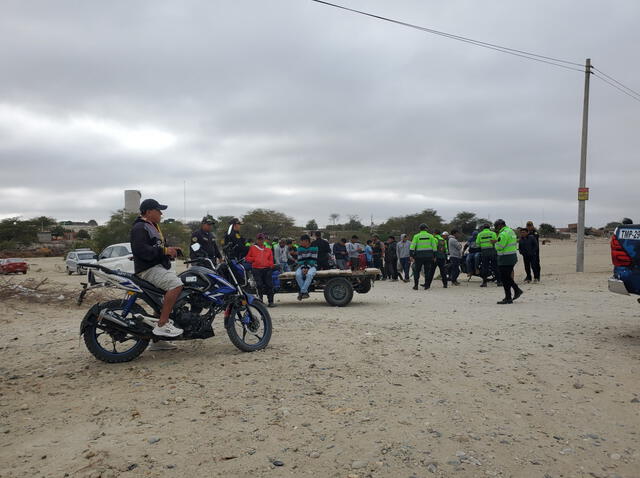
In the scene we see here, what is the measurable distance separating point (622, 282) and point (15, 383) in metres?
7.53

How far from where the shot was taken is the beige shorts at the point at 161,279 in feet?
18.2

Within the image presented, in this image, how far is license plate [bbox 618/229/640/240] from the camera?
6523mm

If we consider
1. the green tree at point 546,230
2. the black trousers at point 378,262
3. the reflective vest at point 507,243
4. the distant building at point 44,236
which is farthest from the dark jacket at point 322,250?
the green tree at point 546,230

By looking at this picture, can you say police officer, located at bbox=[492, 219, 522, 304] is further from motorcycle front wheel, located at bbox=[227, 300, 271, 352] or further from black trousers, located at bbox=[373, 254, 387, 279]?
black trousers, located at bbox=[373, 254, 387, 279]

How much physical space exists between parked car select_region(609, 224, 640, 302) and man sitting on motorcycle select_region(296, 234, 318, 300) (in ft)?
19.5

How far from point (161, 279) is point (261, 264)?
5.10m

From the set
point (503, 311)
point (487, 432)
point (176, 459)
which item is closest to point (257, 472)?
point (176, 459)

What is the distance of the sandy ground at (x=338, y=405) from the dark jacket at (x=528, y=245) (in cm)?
704

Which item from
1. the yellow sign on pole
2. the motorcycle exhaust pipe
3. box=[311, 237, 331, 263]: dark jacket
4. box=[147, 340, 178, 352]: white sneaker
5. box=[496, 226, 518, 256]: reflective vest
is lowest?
box=[147, 340, 178, 352]: white sneaker

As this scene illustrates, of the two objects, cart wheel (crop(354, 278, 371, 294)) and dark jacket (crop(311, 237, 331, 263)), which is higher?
dark jacket (crop(311, 237, 331, 263))

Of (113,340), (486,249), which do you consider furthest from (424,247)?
(113,340)

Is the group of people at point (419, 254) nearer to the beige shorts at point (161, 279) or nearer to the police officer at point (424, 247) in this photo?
the police officer at point (424, 247)

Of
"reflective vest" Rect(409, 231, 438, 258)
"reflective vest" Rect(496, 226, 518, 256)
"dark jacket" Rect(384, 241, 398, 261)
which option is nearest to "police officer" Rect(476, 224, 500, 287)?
"reflective vest" Rect(409, 231, 438, 258)

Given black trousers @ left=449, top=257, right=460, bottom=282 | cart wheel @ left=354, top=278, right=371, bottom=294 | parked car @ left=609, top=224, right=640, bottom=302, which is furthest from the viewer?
black trousers @ left=449, top=257, right=460, bottom=282
